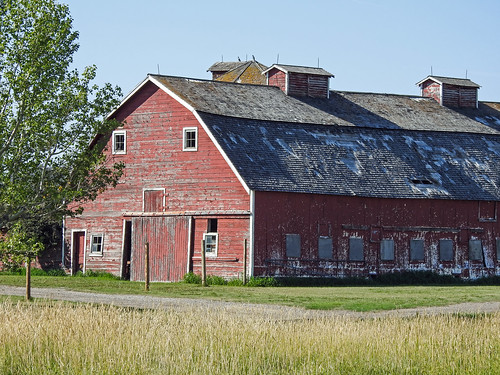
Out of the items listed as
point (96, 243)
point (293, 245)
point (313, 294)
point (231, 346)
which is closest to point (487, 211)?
point (293, 245)

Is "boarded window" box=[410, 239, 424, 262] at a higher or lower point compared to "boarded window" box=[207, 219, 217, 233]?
lower

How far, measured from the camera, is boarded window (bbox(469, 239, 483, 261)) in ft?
140

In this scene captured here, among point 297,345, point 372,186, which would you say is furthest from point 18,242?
point 372,186

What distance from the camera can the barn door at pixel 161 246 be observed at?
1523 inches

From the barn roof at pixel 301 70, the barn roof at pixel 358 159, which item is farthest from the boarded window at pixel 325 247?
the barn roof at pixel 301 70

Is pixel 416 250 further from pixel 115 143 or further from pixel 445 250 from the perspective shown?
pixel 115 143

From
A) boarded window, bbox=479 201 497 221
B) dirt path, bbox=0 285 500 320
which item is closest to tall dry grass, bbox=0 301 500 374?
dirt path, bbox=0 285 500 320

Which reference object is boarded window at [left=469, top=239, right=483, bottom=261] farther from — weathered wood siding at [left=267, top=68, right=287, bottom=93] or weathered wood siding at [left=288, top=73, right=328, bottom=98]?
weathered wood siding at [left=267, top=68, right=287, bottom=93]

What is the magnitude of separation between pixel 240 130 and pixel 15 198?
56.1ft

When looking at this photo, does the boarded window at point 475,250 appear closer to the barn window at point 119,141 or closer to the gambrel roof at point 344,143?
the gambrel roof at point 344,143

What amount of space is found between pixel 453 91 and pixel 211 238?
19150mm

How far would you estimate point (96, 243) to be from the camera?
4219 centimetres

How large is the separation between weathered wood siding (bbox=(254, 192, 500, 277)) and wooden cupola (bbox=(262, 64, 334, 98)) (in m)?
8.53

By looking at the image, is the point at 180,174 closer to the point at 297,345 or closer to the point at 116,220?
the point at 116,220
